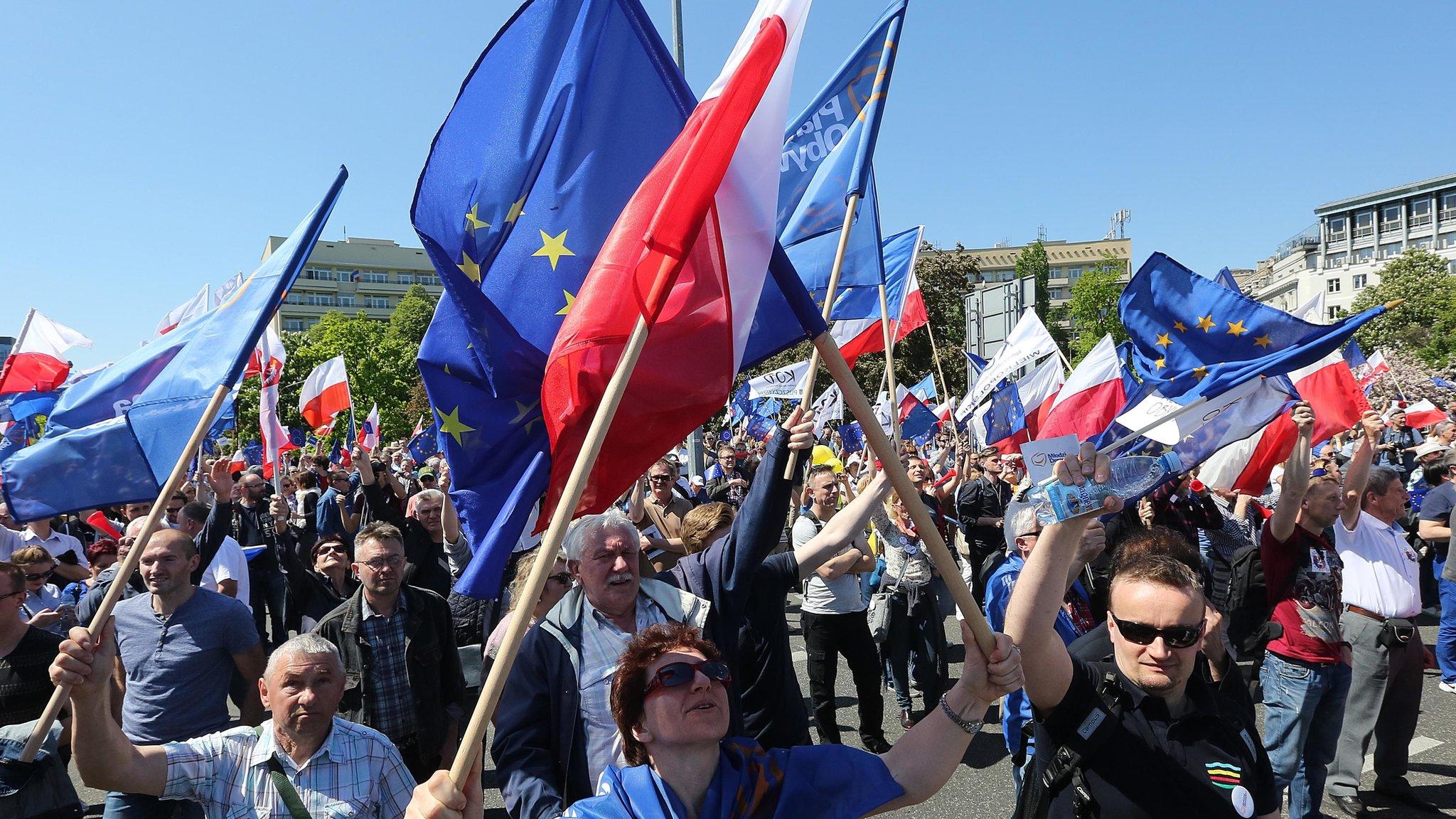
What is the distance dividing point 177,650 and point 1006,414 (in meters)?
10.1

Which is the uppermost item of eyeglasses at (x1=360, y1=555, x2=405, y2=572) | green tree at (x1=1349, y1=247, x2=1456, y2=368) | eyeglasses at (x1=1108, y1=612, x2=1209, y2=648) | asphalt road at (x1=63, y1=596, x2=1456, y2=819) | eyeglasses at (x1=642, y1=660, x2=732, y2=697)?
green tree at (x1=1349, y1=247, x2=1456, y2=368)

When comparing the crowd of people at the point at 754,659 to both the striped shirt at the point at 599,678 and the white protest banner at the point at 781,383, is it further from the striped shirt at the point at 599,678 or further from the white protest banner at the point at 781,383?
the white protest banner at the point at 781,383

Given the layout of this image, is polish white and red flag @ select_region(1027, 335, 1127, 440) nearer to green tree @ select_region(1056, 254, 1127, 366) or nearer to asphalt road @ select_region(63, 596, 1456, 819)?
asphalt road @ select_region(63, 596, 1456, 819)

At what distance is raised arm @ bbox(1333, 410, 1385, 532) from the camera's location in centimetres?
538

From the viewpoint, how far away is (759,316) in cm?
319

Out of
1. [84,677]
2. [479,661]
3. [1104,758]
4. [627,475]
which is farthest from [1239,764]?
[479,661]

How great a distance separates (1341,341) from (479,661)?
409cm

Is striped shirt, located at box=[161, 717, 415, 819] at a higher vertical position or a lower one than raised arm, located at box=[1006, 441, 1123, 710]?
lower

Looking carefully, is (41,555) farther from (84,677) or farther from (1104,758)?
(1104,758)

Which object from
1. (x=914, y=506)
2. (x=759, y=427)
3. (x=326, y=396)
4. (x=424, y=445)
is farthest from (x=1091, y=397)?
(x=424, y=445)

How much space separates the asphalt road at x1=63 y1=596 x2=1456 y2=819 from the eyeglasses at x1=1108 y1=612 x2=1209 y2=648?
10.9ft

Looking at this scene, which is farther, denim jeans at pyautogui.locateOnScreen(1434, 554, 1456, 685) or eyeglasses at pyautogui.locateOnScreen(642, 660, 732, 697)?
denim jeans at pyautogui.locateOnScreen(1434, 554, 1456, 685)

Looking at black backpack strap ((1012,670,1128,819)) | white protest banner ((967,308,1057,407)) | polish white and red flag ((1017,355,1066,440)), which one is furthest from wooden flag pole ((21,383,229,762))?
white protest banner ((967,308,1057,407))

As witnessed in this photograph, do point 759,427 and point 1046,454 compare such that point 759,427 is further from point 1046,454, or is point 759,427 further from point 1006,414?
point 1046,454
